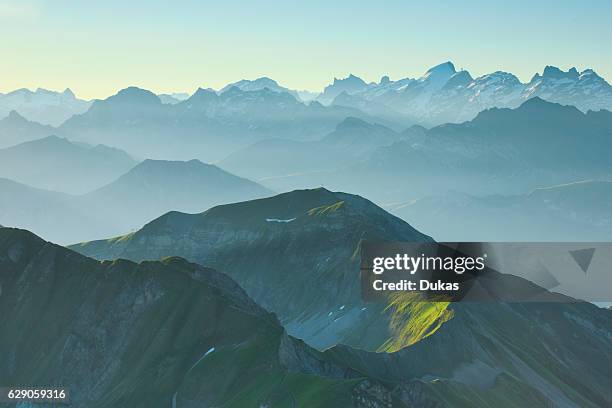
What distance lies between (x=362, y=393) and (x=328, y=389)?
7.08 meters

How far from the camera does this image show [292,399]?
599 ft

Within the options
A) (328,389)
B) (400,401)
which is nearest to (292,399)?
(328,389)

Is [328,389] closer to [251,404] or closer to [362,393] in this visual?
[362,393]

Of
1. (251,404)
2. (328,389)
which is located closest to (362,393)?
(328,389)

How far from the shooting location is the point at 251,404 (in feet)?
622

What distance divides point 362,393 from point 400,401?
34.2 feet

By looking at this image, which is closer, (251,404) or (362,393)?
(362,393)

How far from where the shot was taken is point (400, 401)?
183 m

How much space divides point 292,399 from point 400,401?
68.8ft

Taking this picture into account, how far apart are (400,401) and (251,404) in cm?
3013

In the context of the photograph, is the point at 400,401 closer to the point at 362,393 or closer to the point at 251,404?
the point at 362,393

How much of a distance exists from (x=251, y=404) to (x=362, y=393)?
84.3ft

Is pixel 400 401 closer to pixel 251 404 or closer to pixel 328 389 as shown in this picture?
pixel 328 389

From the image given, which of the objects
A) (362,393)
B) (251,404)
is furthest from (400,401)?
(251,404)
